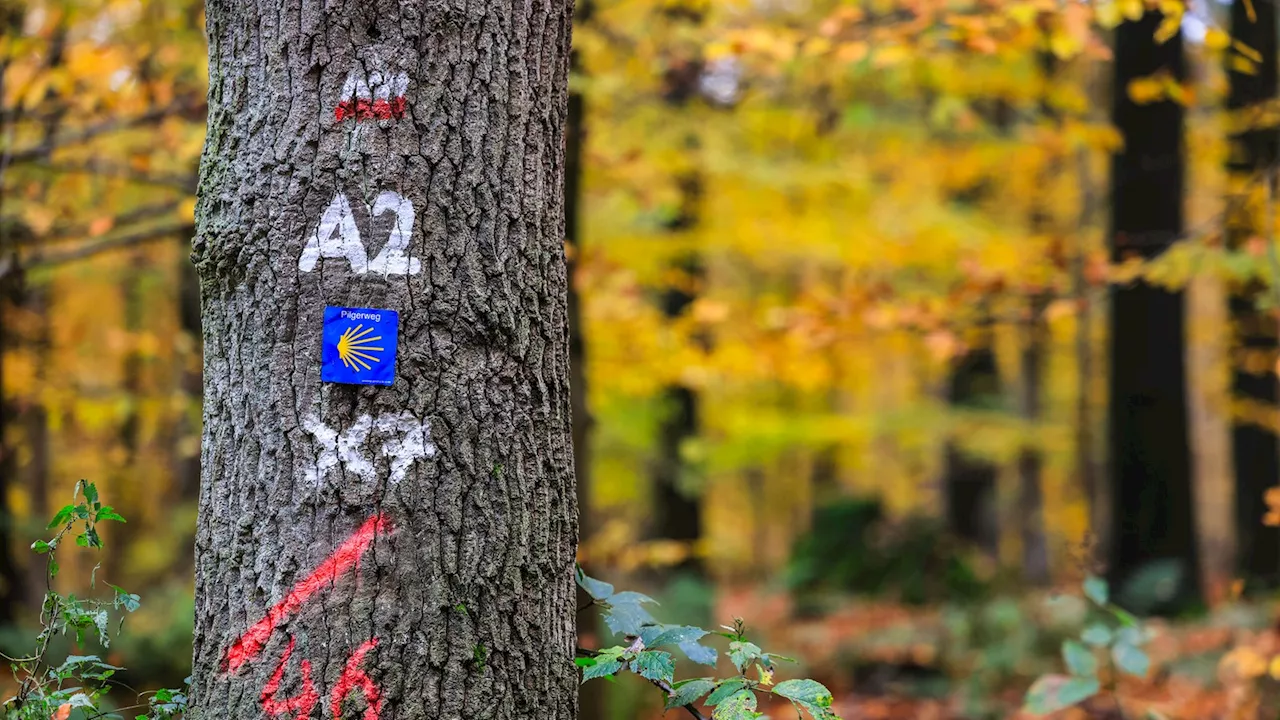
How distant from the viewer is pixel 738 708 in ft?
6.79

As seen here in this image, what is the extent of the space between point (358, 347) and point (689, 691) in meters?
1.09

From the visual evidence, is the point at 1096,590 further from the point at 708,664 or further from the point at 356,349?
the point at 356,349

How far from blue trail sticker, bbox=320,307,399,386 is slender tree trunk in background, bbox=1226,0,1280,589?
4.24 meters

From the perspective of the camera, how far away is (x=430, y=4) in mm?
2023

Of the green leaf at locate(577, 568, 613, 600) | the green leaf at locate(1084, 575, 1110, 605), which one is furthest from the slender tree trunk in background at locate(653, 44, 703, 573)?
the green leaf at locate(577, 568, 613, 600)

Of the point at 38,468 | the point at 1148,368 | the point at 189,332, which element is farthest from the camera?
the point at 38,468

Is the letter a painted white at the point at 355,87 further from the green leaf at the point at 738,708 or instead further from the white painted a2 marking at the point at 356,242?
the green leaf at the point at 738,708

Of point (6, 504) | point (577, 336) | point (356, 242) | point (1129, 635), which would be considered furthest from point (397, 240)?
point (6, 504)

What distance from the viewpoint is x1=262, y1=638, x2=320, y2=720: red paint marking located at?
192 centimetres

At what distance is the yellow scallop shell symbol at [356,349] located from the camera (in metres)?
1.95

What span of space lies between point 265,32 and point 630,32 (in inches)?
196

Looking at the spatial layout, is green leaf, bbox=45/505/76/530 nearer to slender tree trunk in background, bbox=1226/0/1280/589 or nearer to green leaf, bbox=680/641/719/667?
green leaf, bbox=680/641/719/667

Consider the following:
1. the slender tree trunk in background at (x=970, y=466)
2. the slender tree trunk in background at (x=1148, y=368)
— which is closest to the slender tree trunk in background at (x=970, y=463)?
the slender tree trunk in background at (x=970, y=466)

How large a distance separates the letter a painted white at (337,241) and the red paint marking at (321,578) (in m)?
0.53
